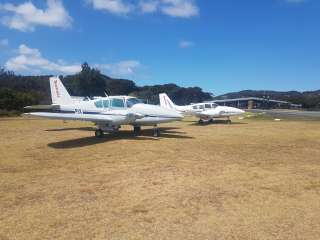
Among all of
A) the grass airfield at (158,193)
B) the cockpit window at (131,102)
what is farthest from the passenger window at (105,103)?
the grass airfield at (158,193)

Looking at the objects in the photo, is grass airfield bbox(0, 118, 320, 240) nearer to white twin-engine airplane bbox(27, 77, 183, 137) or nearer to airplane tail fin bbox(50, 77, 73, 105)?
Result: white twin-engine airplane bbox(27, 77, 183, 137)

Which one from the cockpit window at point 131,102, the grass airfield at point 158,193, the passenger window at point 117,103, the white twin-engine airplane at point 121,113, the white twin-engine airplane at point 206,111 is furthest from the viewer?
the white twin-engine airplane at point 206,111

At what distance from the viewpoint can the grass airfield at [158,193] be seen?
6172mm

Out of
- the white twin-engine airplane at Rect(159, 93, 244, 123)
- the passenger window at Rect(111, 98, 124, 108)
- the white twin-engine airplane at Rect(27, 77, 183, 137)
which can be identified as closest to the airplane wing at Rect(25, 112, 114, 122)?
the white twin-engine airplane at Rect(27, 77, 183, 137)

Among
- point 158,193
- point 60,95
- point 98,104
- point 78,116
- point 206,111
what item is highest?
point 60,95

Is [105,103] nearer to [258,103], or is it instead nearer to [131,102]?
[131,102]

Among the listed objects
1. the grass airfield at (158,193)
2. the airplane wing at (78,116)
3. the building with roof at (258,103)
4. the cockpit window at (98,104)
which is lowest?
the building with roof at (258,103)

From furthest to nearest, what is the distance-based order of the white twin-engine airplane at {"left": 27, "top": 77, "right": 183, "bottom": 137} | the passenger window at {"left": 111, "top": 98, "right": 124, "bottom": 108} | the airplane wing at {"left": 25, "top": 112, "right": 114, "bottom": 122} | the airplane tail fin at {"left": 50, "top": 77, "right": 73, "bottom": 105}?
1. the airplane tail fin at {"left": 50, "top": 77, "right": 73, "bottom": 105}
2. the passenger window at {"left": 111, "top": 98, "right": 124, "bottom": 108}
3. the white twin-engine airplane at {"left": 27, "top": 77, "right": 183, "bottom": 137}
4. the airplane wing at {"left": 25, "top": 112, "right": 114, "bottom": 122}

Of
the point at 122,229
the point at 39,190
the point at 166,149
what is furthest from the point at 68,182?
the point at 166,149

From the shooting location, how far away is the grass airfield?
6172 mm

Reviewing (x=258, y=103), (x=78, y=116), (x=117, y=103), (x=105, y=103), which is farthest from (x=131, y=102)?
(x=258, y=103)

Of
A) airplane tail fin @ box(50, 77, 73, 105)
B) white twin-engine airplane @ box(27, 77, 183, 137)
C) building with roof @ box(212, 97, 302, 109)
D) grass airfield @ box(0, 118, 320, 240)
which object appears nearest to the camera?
grass airfield @ box(0, 118, 320, 240)

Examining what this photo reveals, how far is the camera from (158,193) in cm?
838

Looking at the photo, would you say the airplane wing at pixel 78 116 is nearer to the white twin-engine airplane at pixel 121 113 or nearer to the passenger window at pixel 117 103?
the white twin-engine airplane at pixel 121 113
